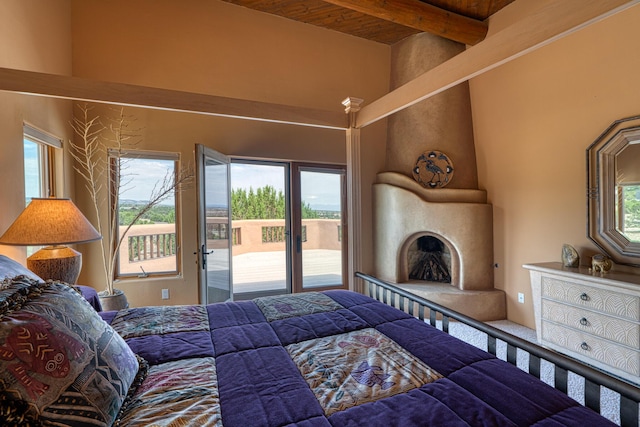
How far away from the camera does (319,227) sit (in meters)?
4.36

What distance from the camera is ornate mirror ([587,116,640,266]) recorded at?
2504 mm

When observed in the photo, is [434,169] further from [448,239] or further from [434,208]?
[448,239]

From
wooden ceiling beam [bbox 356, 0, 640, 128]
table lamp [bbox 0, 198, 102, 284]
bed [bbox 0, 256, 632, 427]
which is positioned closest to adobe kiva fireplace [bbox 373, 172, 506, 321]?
wooden ceiling beam [bbox 356, 0, 640, 128]

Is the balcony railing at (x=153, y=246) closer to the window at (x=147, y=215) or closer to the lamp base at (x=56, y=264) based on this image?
the window at (x=147, y=215)

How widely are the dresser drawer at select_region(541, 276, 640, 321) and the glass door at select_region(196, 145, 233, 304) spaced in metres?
3.26

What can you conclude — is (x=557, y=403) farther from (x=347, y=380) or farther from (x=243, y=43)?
(x=243, y=43)

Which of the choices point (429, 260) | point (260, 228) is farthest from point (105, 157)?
point (429, 260)

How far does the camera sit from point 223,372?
1.12 m

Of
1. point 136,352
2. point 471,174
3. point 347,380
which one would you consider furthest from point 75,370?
point 471,174

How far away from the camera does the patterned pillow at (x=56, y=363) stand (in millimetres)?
708

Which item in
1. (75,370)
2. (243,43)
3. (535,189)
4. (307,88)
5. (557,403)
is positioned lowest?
(557,403)

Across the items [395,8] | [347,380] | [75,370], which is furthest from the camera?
[395,8]

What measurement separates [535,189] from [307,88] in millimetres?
2962

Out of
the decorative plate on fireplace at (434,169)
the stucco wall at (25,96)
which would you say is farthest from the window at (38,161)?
the decorative plate on fireplace at (434,169)
